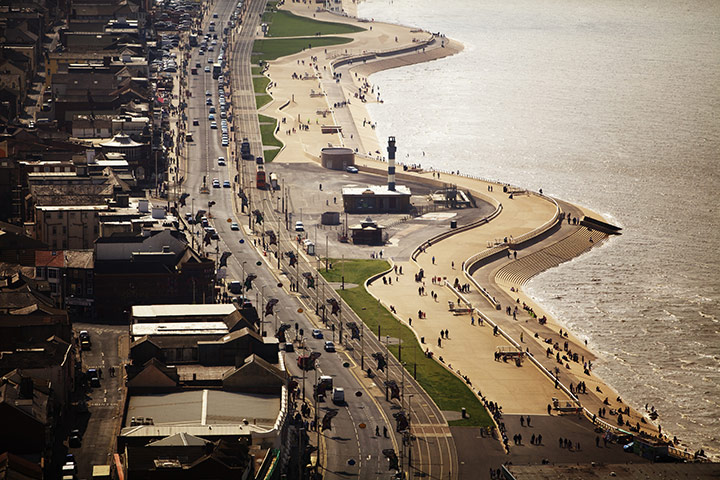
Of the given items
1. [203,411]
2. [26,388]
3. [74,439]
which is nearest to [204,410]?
[203,411]

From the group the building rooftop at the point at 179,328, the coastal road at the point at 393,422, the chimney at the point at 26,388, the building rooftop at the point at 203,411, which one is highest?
the building rooftop at the point at 179,328

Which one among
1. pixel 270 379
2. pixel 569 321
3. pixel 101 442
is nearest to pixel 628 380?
pixel 569 321

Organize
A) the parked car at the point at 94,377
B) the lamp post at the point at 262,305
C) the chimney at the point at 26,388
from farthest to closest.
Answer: the lamp post at the point at 262,305 < the parked car at the point at 94,377 < the chimney at the point at 26,388

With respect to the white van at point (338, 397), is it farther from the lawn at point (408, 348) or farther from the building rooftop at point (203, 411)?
the building rooftop at point (203, 411)

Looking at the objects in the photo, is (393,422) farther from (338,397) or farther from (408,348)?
(408,348)

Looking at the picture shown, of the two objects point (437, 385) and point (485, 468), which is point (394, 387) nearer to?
point (437, 385)

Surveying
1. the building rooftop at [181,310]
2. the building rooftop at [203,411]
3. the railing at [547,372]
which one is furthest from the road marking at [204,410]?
the railing at [547,372]

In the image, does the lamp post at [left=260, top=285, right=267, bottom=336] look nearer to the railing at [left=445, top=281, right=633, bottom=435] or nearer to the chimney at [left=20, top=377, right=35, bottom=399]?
the railing at [left=445, top=281, right=633, bottom=435]
